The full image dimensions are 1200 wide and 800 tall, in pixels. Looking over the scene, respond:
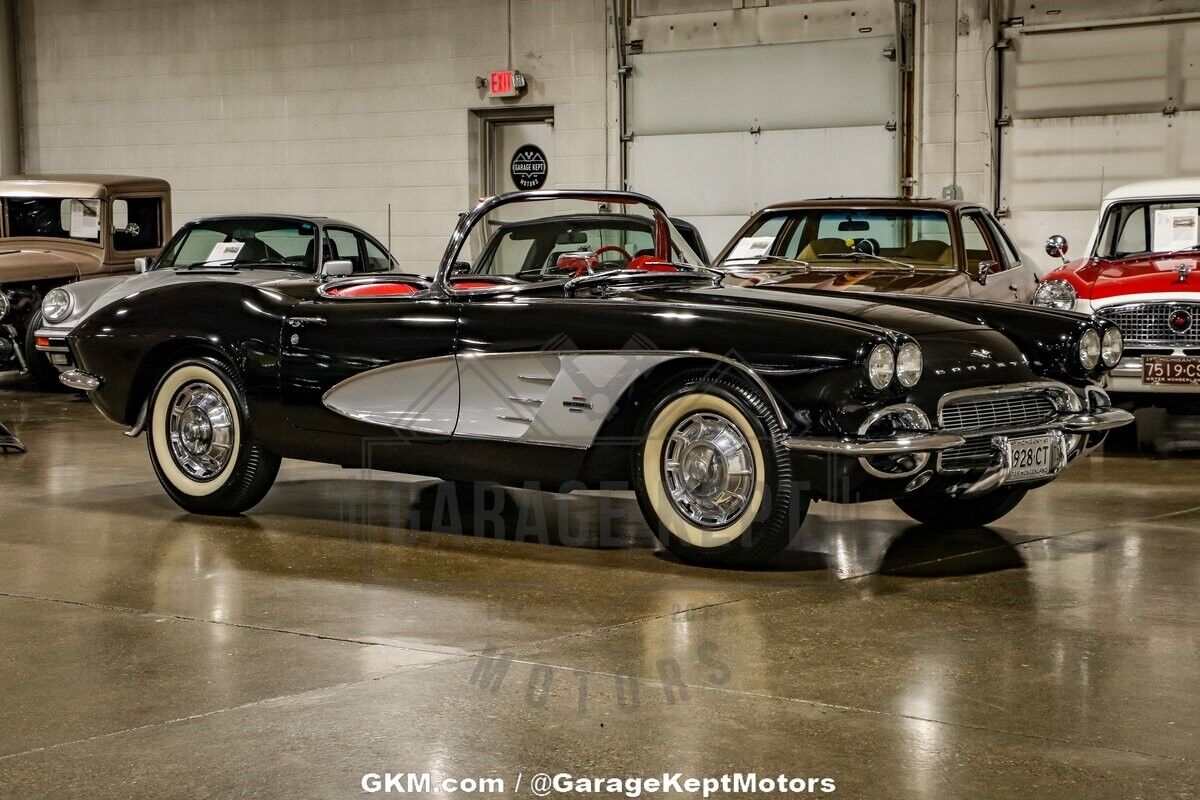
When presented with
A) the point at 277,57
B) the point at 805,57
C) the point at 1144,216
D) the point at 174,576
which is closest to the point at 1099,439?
the point at 174,576

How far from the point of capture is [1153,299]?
9086 millimetres

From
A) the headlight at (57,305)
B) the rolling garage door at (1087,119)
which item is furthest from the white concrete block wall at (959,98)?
the headlight at (57,305)

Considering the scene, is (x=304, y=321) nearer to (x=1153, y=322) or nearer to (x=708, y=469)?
(x=708, y=469)

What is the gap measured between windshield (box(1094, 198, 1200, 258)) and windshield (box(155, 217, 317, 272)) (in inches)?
219

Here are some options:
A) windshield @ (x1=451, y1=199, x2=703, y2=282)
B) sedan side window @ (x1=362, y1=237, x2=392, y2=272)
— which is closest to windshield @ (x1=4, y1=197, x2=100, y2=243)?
sedan side window @ (x1=362, y1=237, x2=392, y2=272)

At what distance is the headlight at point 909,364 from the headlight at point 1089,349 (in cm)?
115

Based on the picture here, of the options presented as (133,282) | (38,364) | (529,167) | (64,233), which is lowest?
(38,364)

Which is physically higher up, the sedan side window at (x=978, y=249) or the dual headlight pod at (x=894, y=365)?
the sedan side window at (x=978, y=249)

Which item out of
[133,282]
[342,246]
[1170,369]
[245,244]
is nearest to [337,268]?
[1170,369]

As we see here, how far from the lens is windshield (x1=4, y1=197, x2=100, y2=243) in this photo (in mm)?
13555

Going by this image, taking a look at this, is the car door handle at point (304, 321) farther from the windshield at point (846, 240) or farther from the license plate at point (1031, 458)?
the windshield at point (846, 240)

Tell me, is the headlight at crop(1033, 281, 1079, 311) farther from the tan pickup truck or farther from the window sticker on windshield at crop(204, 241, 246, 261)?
the tan pickup truck

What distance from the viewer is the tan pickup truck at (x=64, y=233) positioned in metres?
12.9

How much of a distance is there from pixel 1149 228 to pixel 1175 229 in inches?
12.3
